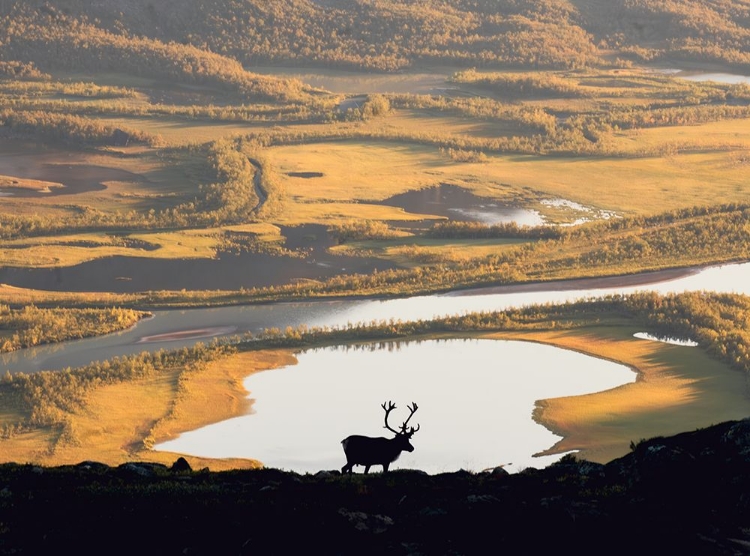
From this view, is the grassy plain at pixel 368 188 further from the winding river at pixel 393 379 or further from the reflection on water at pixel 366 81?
the reflection on water at pixel 366 81

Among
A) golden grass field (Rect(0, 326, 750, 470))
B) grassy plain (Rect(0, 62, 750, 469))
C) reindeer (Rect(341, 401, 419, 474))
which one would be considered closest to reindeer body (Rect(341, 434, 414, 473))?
reindeer (Rect(341, 401, 419, 474))

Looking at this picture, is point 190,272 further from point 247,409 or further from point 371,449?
point 371,449

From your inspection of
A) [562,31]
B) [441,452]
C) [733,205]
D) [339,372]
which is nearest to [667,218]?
[733,205]

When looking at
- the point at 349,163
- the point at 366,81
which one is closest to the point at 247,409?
the point at 349,163

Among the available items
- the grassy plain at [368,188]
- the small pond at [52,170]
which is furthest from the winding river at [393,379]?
the small pond at [52,170]

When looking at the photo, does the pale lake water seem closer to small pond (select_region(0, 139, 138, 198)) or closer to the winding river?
the winding river

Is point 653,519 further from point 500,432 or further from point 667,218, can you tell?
point 667,218
